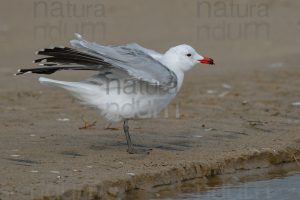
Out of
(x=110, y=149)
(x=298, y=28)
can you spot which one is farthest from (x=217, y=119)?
(x=298, y=28)

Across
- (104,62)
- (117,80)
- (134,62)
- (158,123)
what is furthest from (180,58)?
(158,123)

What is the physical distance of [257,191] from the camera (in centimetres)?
668

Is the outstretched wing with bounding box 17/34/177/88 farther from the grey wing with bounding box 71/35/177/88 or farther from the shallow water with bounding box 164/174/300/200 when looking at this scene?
the shallow water with bounding box 164/174/300/200

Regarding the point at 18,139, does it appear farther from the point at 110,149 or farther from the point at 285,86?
the point at 285,86

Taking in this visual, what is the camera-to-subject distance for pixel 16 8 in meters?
13.2

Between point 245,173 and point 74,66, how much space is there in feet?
5.87

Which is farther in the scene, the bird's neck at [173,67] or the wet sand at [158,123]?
the bird's neck at [173,67]

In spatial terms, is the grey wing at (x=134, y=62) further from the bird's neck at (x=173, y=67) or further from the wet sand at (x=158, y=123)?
the wet sand at (x=158, y=123)

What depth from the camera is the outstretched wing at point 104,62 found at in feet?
22.0

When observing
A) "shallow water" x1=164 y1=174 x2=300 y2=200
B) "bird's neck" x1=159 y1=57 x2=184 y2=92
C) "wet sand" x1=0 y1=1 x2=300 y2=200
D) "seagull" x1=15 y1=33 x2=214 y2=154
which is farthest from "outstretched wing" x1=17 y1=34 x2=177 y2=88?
"shallow water" x1=164 y1=174 x2=300 y2=200

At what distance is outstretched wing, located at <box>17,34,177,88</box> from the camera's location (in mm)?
6711

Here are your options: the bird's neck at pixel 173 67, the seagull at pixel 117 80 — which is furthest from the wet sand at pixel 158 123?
the bird's neck at pixel 173 67

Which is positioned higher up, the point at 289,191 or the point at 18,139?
the point at 18,139

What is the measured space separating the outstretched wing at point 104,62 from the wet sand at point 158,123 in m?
0.71
